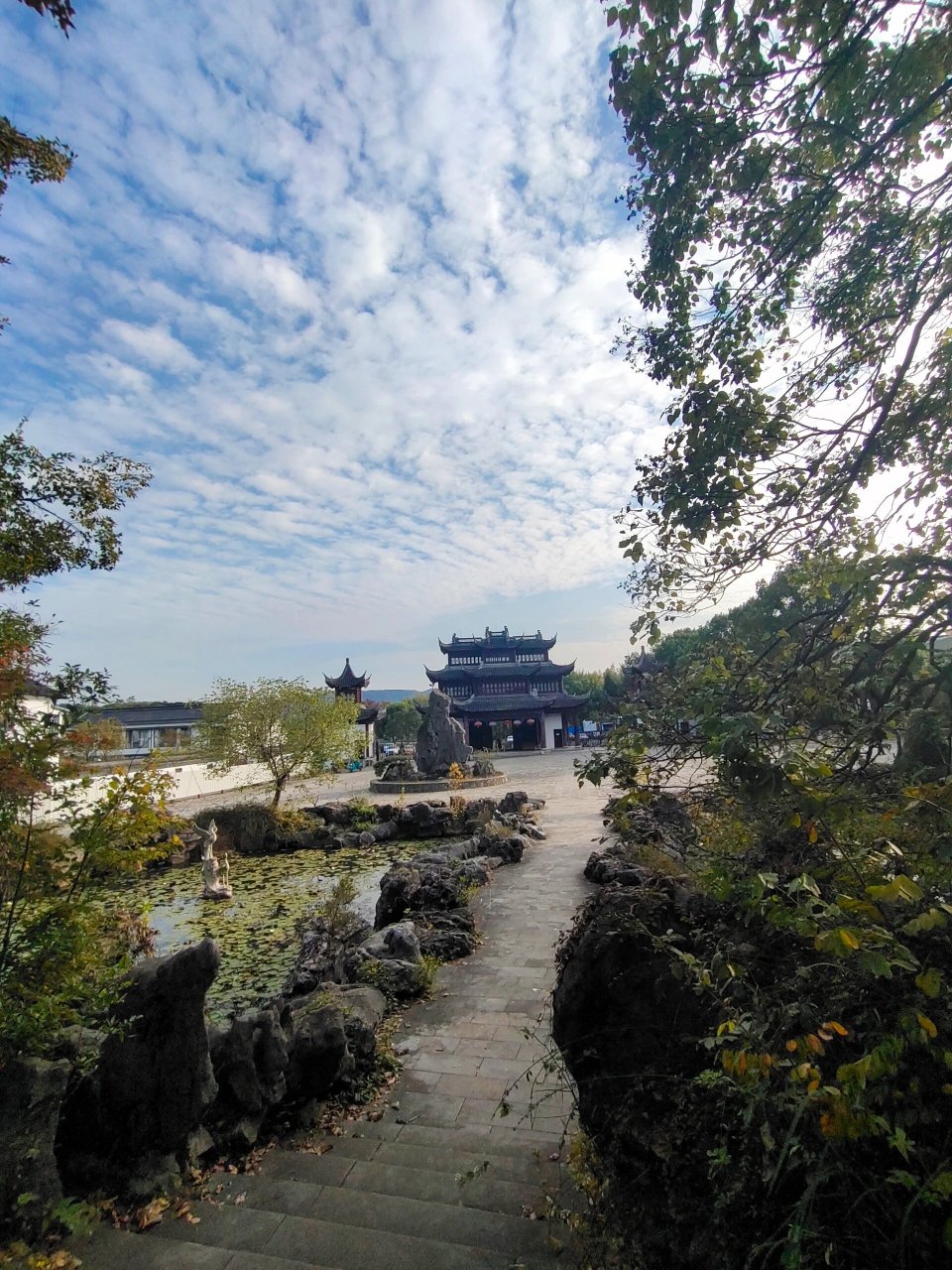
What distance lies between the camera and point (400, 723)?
49156 millimetres

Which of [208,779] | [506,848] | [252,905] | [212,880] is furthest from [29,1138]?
[208,779]

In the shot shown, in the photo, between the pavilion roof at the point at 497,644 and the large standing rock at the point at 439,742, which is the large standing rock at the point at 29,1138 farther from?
the pavilion roof at the point at 497,644

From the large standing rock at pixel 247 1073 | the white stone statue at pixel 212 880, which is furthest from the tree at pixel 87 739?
the white stone statue at pixel 212 880

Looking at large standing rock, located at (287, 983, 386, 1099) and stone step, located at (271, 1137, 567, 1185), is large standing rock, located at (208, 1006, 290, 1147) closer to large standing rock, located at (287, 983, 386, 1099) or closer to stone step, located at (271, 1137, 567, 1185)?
Result: large standing rock, located at (287, 983, 386, 1099)

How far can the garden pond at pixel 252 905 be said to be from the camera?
6.72m

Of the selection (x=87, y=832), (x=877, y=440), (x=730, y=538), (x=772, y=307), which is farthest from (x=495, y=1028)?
(x=772, y=307)

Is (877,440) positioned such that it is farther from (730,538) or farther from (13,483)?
(13,483)

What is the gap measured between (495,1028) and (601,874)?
13.4 ft

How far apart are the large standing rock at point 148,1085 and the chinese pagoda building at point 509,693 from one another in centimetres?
3587

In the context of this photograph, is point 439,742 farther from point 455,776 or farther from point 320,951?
point 320,951

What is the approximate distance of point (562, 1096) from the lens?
3.88m

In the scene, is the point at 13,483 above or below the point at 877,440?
above

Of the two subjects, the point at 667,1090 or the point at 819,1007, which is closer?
the point at 819,1007

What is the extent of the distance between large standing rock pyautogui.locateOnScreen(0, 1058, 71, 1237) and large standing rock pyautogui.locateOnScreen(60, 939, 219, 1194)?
0.34 meters
